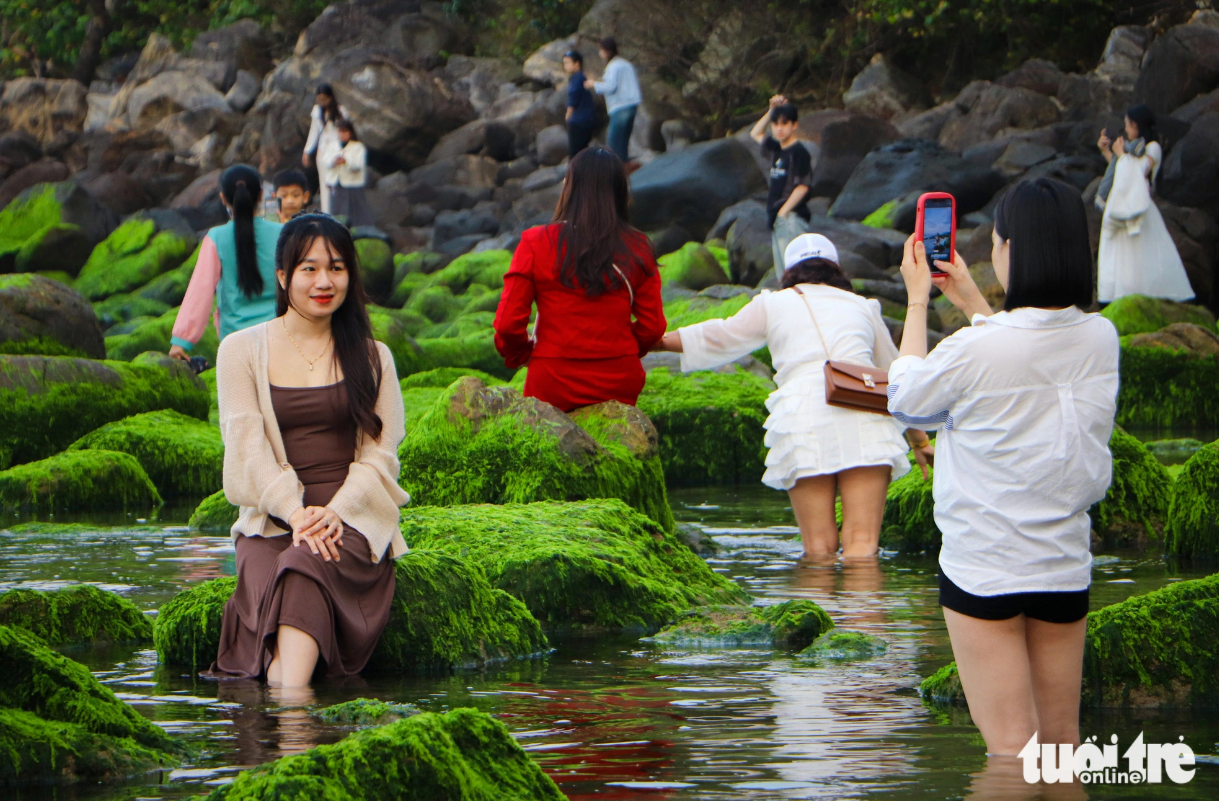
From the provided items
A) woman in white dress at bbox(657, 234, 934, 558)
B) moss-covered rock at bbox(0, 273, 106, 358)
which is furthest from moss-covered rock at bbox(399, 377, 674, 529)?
moss-covered rock at bbox(0, 273, 106, 358)

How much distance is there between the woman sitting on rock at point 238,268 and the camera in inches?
339

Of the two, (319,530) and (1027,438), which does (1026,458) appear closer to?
(1027,438)

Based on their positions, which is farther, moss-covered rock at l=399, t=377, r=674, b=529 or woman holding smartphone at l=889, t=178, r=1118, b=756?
moss-covered rock at l=399, t=377, r=674, b=529

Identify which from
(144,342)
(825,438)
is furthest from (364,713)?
(144,342)

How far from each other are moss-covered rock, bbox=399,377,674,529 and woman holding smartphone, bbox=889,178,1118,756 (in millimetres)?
4059

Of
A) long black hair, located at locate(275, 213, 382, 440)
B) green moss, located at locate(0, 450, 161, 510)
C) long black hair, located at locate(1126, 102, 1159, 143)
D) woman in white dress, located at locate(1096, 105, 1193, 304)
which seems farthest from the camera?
woman in white dress, located at locate(1096, 105, 1193, 304)

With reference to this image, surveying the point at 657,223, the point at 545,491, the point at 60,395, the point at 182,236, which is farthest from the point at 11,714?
the point at 182,236

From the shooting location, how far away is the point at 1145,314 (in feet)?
56.7

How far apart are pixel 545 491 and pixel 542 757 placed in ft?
11.4

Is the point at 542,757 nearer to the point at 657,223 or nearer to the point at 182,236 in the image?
the point at 657,223

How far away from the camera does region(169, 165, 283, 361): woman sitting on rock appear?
861 cm

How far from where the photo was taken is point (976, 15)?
1116 inches

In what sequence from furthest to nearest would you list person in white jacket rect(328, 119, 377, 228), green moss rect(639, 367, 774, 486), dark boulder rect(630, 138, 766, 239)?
dark boulder rect(630, 138, 766, 239), person in white jacket rect(328, 119, 377, 228), green moss rect(639, 367, 774, 486)

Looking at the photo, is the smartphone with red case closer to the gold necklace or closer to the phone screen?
the phone screen
